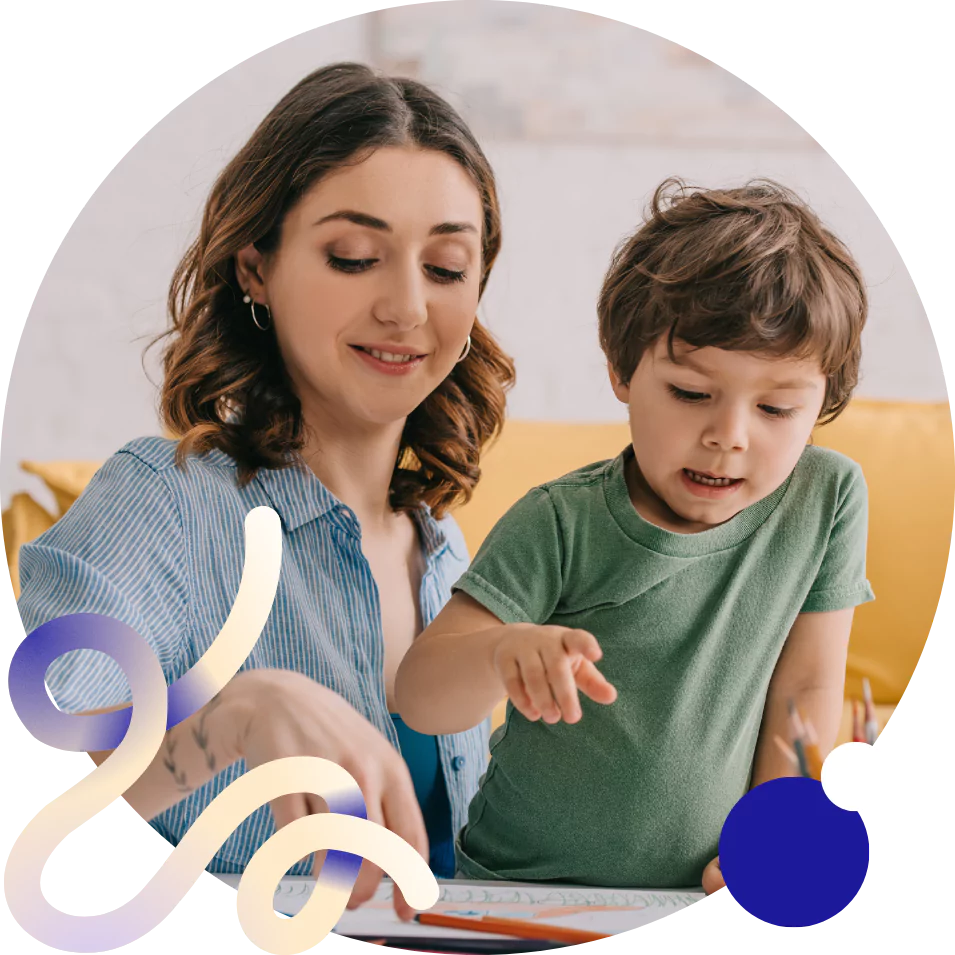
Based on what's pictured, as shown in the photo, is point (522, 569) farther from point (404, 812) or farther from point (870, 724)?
point (870, 724)

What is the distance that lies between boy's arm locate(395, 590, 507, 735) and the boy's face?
14 centimetres

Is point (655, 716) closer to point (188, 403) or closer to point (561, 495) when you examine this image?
point (561, 495)

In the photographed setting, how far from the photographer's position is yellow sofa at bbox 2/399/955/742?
1.14 metres

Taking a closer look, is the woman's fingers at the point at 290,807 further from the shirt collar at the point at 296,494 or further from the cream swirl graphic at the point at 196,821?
the shirt collar at the point at 296,494

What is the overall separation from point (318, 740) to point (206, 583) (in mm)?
130

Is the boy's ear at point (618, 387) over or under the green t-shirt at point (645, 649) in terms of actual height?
over

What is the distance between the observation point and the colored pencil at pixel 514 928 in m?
1.09

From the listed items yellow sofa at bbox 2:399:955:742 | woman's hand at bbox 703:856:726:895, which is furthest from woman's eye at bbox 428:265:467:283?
woman's hand at bbox 703:856:726:895

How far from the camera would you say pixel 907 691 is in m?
1.20

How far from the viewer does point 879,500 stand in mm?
1164

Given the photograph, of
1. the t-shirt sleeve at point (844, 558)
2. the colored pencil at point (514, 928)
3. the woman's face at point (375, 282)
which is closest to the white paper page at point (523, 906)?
the colored pencil at point (514, 928)

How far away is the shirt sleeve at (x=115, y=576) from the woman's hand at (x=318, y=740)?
0.06 meters

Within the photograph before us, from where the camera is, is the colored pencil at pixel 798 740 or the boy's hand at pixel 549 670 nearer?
the boy's hand at pixel 549 670

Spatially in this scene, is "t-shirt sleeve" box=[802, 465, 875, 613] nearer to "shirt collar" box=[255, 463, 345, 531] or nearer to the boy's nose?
the boy's nose
